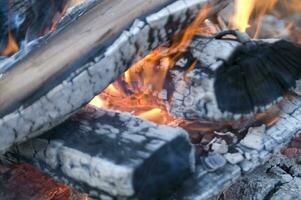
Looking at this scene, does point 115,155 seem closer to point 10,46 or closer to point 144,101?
point 144,101

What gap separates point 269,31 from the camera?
8.21 ft

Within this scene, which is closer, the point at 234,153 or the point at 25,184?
the point at 234,153

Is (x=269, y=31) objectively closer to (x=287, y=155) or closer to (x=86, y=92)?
(x=287, y=155)

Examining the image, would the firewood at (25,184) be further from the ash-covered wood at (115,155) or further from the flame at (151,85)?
the flame at (151,85)

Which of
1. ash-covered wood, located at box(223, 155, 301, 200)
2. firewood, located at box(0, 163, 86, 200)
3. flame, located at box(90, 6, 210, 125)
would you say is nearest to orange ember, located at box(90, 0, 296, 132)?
flame, located at box(90, 6, 210, 125)

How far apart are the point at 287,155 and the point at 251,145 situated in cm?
48

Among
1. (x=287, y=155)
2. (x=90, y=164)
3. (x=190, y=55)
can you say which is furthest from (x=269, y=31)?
(x=90, y=164)

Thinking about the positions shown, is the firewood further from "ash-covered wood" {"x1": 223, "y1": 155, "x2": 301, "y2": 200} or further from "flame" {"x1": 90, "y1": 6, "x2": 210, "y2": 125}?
"ash-covered wood" {"x1": 223, "y1": 155, "x2": 301, "y2": 200}

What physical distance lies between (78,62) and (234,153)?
628 mm

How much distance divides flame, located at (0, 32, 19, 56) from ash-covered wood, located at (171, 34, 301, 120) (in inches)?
30.0

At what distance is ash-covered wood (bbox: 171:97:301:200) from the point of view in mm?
1532

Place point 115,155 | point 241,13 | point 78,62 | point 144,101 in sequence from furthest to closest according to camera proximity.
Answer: point 241,13 → point 144,101 → point 78,62 → point 115,155

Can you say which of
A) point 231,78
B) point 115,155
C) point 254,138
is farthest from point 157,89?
point 115,155

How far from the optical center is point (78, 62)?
155 centimetres
